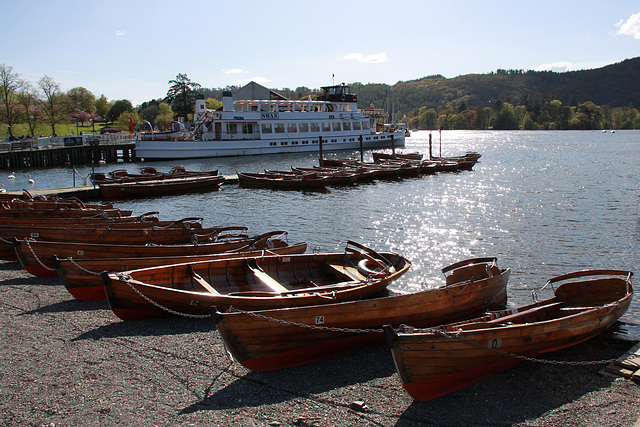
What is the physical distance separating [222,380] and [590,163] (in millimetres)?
54836

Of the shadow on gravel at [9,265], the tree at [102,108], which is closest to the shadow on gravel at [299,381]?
the shadow on gravel at [9,265]

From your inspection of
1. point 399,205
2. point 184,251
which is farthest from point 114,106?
point 184,251

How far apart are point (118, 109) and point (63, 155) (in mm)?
66369

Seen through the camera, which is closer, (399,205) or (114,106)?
(399,205)

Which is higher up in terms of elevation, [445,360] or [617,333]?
[445,360]

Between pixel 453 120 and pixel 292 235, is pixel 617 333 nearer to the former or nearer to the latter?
pixel 292 235

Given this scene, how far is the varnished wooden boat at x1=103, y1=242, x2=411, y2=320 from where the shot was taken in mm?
8359

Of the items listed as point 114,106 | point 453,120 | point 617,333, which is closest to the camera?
point 617,333

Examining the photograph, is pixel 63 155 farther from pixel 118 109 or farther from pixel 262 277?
pixel 118 109

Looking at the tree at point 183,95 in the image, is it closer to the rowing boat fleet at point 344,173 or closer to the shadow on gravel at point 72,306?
the rowing boat fleet at point 344,173

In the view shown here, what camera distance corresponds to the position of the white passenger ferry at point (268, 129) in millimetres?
54594

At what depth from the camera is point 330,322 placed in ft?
25.0

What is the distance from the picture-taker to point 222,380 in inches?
268

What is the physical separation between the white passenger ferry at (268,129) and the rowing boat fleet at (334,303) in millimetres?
42011
